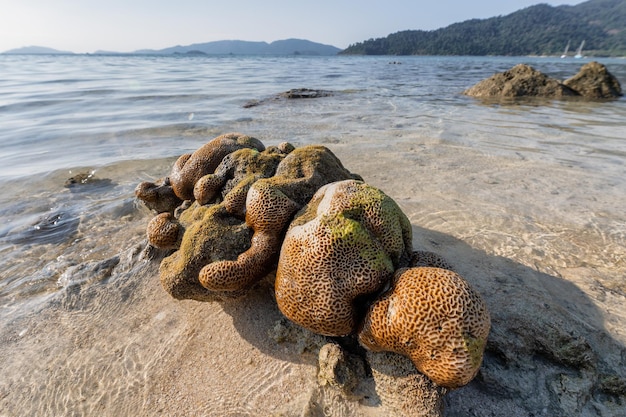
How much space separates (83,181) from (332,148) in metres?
5.59

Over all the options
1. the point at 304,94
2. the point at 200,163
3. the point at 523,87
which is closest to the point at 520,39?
the point at 523,87

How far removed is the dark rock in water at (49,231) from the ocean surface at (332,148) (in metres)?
0.03

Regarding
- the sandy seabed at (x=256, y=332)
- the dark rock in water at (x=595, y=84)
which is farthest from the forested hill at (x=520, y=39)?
the sandy seabed at (x=256, y=332)

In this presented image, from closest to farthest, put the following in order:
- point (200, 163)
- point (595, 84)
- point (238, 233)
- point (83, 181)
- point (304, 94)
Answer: point (238, 233) < point (200, 163) < point (83, 181) < point (595, 84) < point (304, 94)

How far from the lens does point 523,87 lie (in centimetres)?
1809

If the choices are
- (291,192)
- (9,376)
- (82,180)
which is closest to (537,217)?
(291,192)

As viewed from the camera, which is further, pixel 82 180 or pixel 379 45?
pixel 379 45

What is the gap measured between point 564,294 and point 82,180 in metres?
8.49

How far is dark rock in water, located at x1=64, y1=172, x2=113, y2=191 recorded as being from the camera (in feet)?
23.5

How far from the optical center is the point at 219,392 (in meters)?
2.72

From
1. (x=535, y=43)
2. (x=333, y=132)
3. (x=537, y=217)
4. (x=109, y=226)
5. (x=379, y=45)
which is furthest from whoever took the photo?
(x=379, y=45)

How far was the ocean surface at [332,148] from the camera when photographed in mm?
4348

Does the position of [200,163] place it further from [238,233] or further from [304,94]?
[304,94]

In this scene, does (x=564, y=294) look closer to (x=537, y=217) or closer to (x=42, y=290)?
(x=537, y=217)
